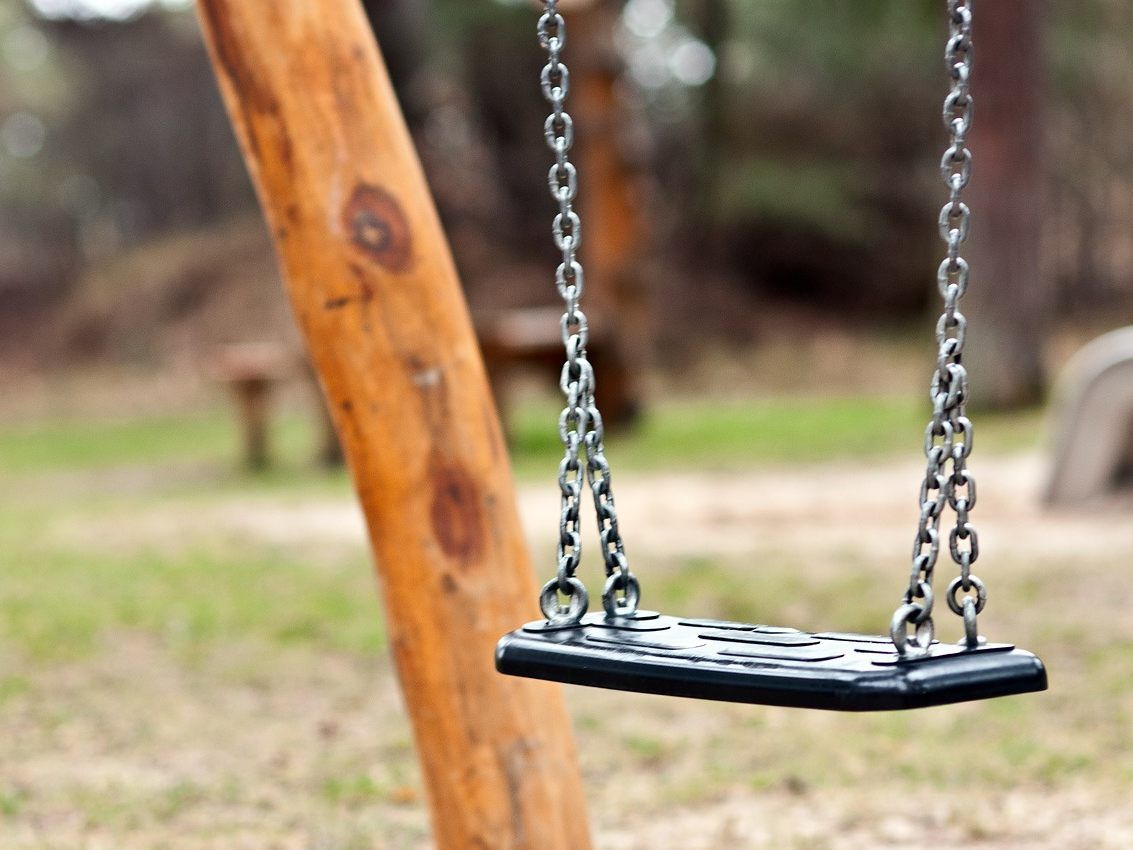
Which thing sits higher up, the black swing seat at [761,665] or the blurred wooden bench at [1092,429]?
the black swing seat at [761,665]

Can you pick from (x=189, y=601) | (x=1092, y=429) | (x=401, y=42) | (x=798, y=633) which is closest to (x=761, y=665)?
(x=798, y=633)

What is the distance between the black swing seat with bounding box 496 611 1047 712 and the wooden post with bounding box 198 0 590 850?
413mm

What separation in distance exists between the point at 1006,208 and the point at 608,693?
770 centimetres

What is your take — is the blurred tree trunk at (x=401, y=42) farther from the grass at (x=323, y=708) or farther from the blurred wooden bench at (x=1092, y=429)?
the blurred wooden bench at (x=1092, y=429)

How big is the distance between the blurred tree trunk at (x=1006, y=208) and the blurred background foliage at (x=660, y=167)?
21.9ft

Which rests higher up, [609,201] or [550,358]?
[609,201]

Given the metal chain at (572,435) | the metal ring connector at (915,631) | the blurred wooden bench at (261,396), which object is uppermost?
the metal chain at (572,435)

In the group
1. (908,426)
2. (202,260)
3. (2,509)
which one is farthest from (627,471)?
(202,260)

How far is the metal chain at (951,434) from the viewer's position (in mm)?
1841

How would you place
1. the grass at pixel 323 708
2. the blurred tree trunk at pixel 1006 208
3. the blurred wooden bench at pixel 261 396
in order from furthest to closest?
Result: the blurred tree trunk at pixel 1006 208 → the blurred wooden bench at pixel 261 396 → the grass at pixel 323 708

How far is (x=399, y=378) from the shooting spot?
2.52m

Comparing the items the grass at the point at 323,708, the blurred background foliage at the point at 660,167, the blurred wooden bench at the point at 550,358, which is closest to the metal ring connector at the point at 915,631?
the grass at the point at 323,708

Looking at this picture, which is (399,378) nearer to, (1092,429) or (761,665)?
(761,665)

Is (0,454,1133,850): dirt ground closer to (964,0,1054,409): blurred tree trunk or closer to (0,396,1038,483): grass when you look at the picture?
(0,396,1038,483): grass
